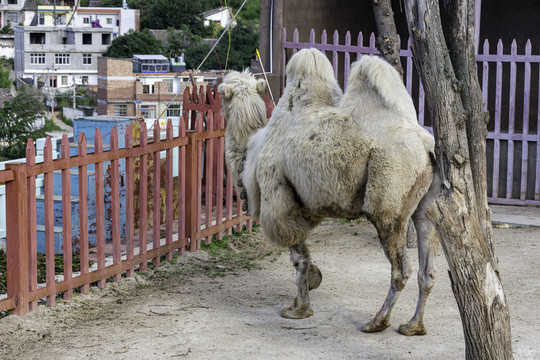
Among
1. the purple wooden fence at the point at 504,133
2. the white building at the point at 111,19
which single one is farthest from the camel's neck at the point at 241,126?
the white building at the point at 111,19

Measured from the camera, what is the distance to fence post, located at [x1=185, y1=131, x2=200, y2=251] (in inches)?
316

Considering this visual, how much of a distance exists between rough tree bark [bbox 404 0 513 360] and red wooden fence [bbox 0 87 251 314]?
2.76m

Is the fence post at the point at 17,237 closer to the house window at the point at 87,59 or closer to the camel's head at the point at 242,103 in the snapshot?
the camel's head at the point at 242,103

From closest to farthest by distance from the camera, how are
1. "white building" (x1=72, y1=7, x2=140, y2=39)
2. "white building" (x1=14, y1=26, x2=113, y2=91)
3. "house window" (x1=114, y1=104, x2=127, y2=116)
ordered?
"house window" (x1=114, y1=104, x2=127, y2=116)
"white building" (x1=14, y1=26, x2=113, y2=91)
"white building" (x1=72, y1=7, x2=140, y2=39)

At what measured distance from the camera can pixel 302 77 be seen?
6.21 meters

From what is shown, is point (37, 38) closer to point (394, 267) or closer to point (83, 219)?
point (83, 219)

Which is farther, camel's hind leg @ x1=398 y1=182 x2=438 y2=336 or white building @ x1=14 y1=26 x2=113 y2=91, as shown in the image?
white building @ x1=14 y1=26 x2=113 y2=91

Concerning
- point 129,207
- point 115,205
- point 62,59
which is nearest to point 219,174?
point 129,207

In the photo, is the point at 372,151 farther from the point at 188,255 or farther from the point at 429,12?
the point at 188,255

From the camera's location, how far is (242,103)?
6613 millimetres

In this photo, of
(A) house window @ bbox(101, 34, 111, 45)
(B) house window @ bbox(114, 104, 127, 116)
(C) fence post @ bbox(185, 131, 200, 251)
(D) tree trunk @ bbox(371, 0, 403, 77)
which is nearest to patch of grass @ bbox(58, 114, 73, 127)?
(B) house window @ bbox(114, 104, 127, 116)

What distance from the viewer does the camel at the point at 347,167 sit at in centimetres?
562

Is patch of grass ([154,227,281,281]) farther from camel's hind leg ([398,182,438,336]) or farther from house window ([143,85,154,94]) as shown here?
house window ([143,85,154,94])

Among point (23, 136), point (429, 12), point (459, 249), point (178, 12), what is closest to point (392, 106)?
point (429, 12)
